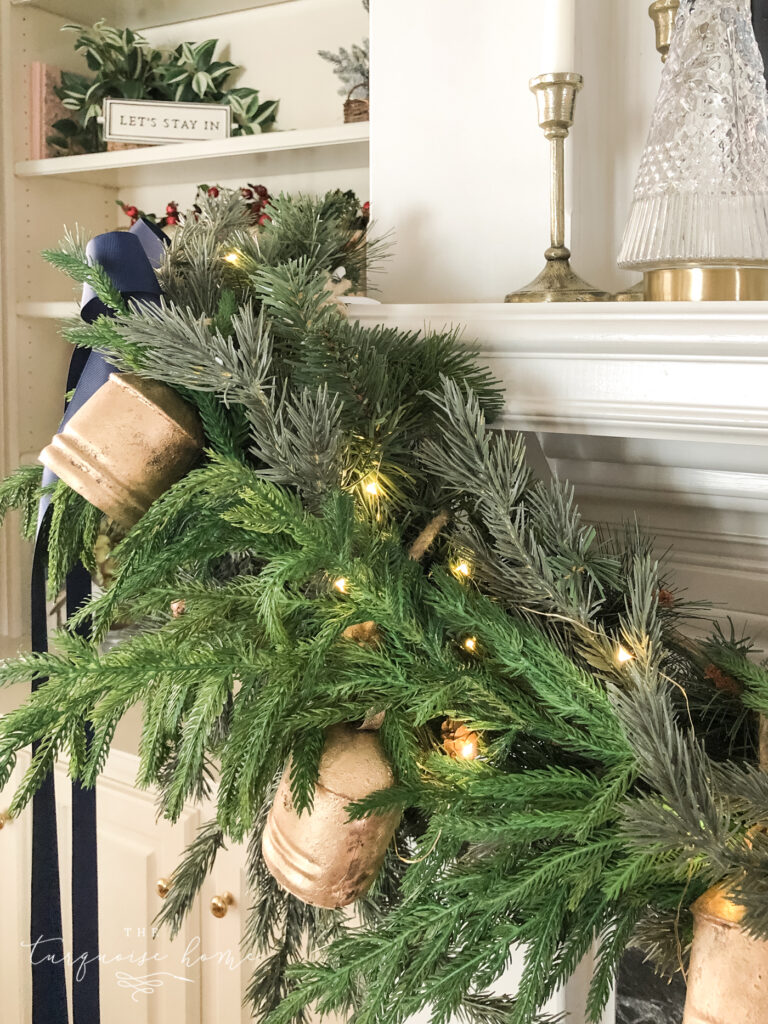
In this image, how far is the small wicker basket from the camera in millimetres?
1497

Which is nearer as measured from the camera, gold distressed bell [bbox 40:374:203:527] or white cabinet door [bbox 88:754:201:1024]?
gold distressed bell [bbox 40:374:203:527]

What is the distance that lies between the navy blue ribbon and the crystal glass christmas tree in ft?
1.16

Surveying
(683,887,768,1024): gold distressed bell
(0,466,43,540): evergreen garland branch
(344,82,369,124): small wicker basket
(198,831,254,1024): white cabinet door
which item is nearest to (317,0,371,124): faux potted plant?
(344,82,369,124): small wicker basket

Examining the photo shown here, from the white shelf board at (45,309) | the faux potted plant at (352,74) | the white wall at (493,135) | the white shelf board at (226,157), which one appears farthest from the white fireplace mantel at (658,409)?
the white shelf board at (45,309)

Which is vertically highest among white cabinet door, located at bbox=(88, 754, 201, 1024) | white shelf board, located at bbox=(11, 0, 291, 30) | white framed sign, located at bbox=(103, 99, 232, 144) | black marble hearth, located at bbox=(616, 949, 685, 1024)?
white shelf board, located at bbox=(11, 0, 291, 30)

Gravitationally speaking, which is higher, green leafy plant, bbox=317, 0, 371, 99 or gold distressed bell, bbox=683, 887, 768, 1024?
green leafy plant, bbox=317, 0, 371, 99

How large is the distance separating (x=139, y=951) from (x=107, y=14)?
6.20ft

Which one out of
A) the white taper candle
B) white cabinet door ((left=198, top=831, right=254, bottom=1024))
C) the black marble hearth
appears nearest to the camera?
the white taper candle

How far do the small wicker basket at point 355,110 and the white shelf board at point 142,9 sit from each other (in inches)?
13.2

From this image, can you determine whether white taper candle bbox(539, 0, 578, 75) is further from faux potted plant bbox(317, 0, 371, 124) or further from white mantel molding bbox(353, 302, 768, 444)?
faux potted plant bbox(317, 0, 371, 124)

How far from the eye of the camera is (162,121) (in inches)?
66.2

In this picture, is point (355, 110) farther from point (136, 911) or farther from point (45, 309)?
point (136, 911)

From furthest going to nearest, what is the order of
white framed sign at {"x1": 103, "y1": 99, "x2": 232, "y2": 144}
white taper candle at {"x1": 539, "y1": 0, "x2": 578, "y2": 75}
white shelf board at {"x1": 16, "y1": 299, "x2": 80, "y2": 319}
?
white shelf board at {"x1": 16, "y1": 299, "x2": 80, "y2": 319}, white framed sign at {"x1": 103, "y1": 99, "x2": 232, "y2": 144}, white taper candle at {"x1": 539, "y1": 0, "x2": 578, "y2": 75}

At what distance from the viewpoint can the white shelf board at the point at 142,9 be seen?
1.71 meters
